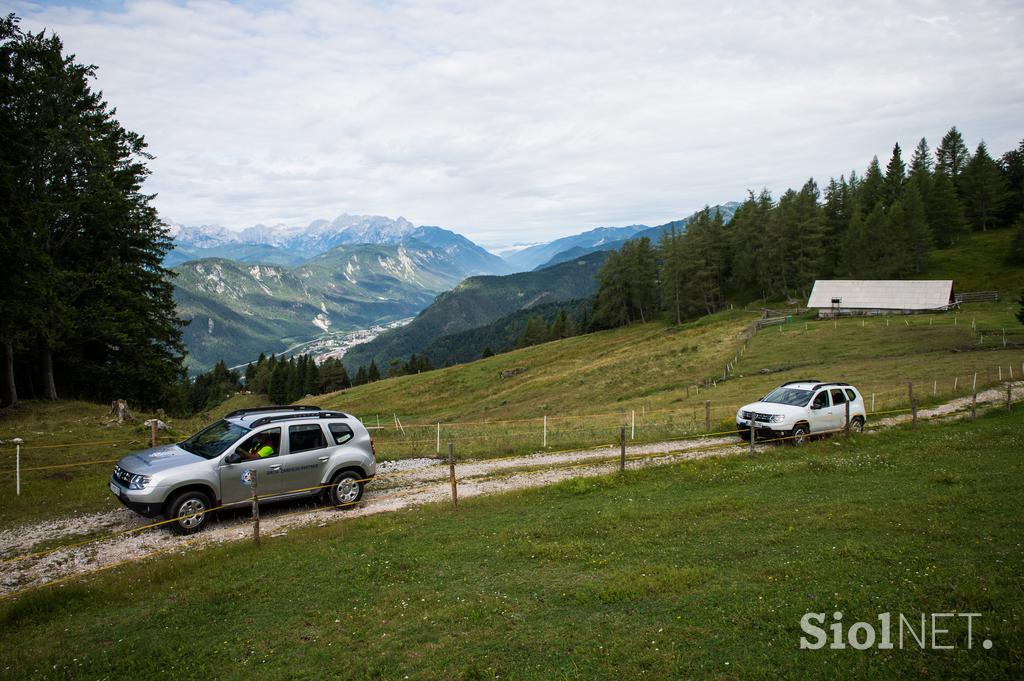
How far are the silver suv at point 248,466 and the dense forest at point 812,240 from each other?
82.8 metres

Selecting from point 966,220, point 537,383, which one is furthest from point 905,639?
point 966,220

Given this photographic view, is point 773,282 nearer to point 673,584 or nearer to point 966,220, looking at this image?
point 966,220

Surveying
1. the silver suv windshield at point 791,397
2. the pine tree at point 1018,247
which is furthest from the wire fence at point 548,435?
the pine tree at point 1018,247

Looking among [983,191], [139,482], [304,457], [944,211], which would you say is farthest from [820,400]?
[983,191]

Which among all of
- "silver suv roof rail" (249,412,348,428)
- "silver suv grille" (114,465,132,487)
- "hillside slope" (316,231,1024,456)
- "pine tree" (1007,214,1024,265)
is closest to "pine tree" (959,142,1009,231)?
"hillside slope" (316,231,1024,456)

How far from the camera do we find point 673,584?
8469 millimetres

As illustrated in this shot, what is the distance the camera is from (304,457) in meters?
14.8

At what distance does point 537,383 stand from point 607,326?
50.7 metres

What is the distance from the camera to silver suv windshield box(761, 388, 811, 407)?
2114 cm

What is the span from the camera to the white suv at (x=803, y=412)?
20.5m

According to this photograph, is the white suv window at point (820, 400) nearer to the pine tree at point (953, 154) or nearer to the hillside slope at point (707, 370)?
the hillside slope at point (707, 370)

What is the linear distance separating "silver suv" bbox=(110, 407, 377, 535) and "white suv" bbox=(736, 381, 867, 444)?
48.2 ft

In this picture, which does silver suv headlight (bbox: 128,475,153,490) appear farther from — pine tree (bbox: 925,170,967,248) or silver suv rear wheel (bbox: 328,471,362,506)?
pine tree (bbox: 925,170,967,248)

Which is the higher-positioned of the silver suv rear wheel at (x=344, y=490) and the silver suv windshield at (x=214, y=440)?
the silver suv windshield at (x=214, y=440)
